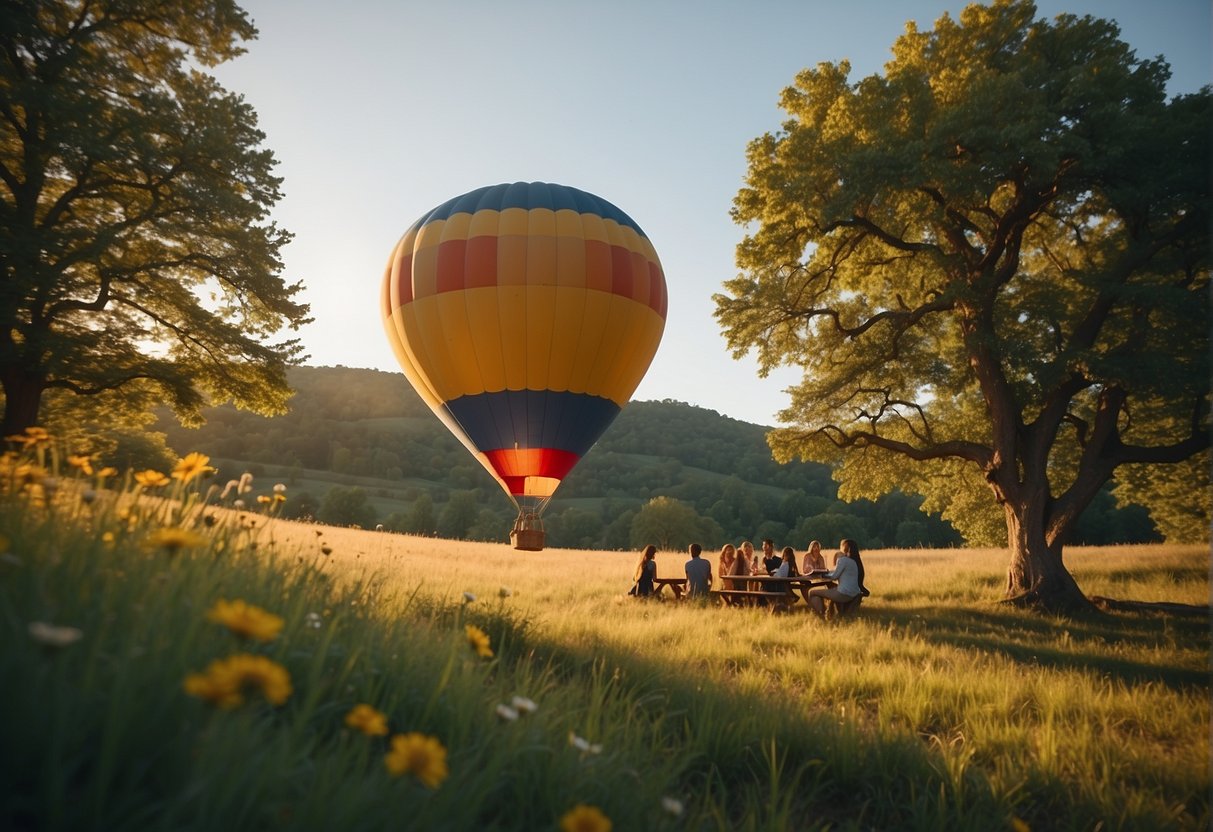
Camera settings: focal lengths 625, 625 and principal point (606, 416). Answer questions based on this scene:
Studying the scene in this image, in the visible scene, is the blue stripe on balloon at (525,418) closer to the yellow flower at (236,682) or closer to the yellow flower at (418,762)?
the yellow flower at (418,762)

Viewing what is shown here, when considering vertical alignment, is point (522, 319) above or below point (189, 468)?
above

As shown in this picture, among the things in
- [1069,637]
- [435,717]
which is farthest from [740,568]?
[435,717]

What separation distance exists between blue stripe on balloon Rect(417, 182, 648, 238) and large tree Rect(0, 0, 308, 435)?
467cm

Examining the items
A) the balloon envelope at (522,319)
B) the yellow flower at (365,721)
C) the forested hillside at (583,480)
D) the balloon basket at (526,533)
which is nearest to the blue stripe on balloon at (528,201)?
the balloon envelope at (522,319)

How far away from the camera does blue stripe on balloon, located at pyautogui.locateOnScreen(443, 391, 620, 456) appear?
51.1 feet

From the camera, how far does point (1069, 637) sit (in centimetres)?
1033

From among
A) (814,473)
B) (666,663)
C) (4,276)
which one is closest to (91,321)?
(4,276)

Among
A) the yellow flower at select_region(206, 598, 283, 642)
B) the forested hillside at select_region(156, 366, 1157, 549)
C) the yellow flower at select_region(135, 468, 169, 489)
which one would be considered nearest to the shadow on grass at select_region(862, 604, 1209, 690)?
the yellow flower at select_region(206, 598, 283, 642)

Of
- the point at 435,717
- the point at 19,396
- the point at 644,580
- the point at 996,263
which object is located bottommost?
the point at 644,580

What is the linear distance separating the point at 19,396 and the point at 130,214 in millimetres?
5037

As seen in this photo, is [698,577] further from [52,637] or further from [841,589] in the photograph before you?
[52,637]

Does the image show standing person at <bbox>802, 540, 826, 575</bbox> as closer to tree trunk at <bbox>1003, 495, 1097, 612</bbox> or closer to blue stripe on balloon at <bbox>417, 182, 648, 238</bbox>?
tree trunk at <bbox>1003, 495, 1097, 612</bbox>

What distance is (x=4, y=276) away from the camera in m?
12.4

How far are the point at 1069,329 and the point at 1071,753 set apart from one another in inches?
532
